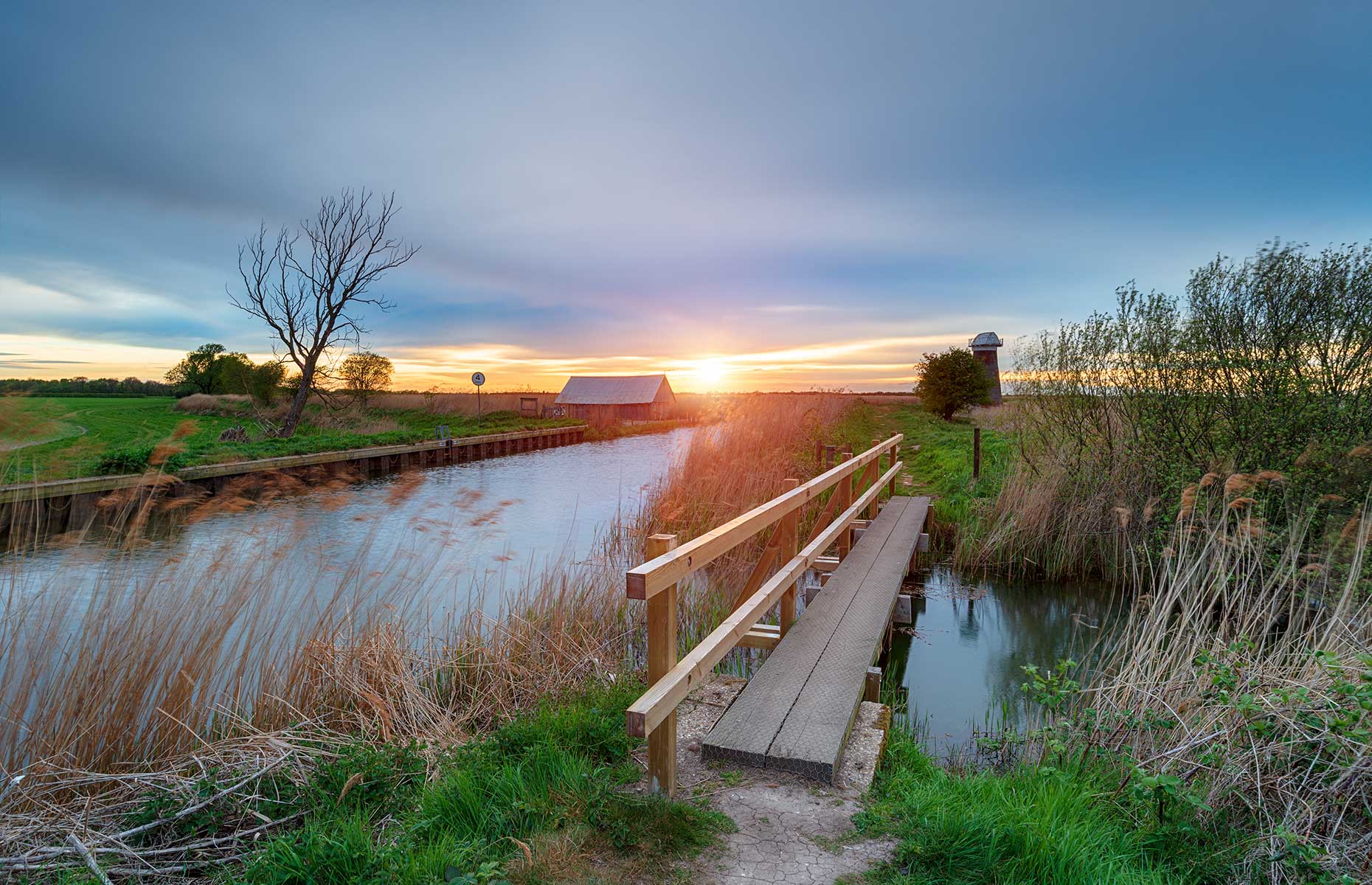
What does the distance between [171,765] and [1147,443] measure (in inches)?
380

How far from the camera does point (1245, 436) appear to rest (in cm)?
730

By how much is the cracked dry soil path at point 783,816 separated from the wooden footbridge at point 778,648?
9 centimetres

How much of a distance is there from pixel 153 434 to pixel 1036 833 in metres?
19.2

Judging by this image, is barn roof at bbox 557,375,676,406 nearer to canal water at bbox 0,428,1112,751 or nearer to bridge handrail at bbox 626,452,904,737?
canal water at bbox 0,428,1112,751

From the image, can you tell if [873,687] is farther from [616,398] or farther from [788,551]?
[616,398]

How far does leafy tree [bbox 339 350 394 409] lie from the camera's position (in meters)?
33.9

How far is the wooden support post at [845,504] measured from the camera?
6992 millimetres

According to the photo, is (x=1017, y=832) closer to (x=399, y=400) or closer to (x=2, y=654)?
(x=2, y=654)

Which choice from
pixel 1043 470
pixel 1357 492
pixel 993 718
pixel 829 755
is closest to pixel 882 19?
pixel 1043 470

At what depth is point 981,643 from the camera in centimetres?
A: 712

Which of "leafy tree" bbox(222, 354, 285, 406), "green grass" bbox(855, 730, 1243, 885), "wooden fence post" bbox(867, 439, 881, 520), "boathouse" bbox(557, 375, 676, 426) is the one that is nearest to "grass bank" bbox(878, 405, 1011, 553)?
"wooden fence post" bbox(867, 439, 881, 520)

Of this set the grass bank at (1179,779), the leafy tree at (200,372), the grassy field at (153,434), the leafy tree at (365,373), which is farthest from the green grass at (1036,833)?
the leafy tree at (200,372)

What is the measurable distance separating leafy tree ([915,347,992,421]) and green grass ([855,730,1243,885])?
28726mm

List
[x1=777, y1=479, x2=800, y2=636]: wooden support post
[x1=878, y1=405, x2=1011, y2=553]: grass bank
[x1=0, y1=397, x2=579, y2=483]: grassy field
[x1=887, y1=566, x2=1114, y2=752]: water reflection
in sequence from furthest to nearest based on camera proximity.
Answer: [x1=878, y1=405, x2=1011, y2=553]: grass bank
[x1=887, y1=566, x2=1114, y2=752]: water reflection
[x1=777, y1=479, x2=800, y2=636]: wooden support post
[x1=0, y1=397, x2=579, y2=483]: grassy field
